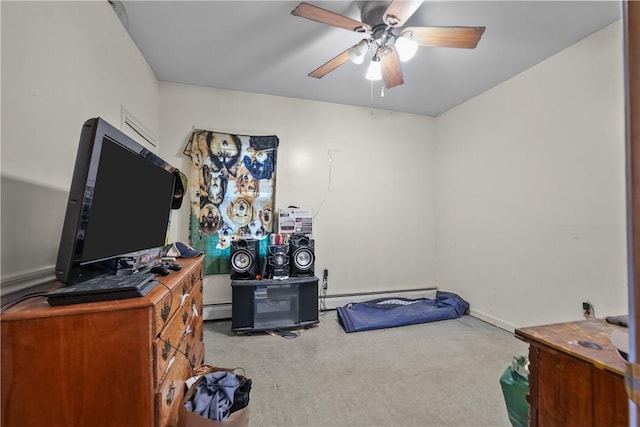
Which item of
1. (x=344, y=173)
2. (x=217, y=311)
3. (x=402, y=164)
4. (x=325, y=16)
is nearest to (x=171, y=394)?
(x=217, y=311)

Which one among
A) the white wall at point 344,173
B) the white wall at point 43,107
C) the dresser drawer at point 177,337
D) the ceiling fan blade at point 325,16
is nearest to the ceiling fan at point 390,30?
the ceiling fan blade at point 325,16

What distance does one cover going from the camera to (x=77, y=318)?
814 mm

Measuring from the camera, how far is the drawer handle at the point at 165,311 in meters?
1.02

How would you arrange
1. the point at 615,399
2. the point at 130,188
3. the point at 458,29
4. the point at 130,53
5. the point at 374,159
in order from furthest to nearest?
the point at 374,159, the point at 130,53, the point at 458,29, the point at 130,188, the point at 615,399

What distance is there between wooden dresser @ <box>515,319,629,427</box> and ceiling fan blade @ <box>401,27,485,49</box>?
5.53ft

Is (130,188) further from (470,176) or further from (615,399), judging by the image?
(470,176)

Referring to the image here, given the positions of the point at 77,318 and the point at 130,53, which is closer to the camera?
the point at 77,318

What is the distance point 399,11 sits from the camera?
1.50 metres

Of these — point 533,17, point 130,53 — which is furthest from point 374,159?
point 130,53

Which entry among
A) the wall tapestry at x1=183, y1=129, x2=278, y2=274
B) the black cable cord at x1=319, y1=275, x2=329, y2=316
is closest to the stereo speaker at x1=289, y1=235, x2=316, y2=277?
the wall tapestry at x1=183, y1=129, x2=278, y2=274

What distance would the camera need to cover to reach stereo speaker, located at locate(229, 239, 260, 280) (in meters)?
2.68

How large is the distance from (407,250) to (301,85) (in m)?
2.54

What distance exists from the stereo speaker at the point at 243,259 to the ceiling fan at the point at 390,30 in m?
1.92

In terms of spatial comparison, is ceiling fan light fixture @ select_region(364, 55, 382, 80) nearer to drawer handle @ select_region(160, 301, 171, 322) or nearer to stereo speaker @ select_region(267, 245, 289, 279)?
stereo speaker @ select_region(267, 245, 289, 279)
